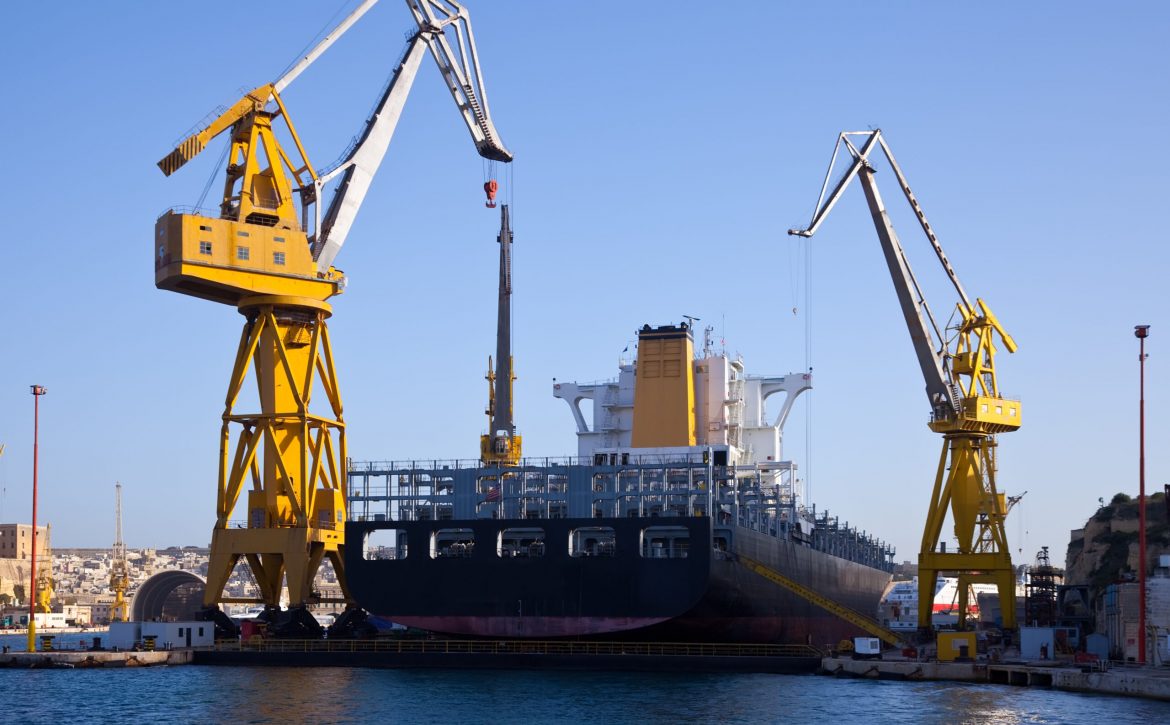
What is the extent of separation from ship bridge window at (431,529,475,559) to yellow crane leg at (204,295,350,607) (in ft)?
22.4

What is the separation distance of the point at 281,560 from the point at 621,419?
19.7 metres

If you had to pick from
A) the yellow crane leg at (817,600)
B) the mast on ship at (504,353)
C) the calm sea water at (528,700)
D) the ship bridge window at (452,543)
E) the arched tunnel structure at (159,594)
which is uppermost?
the mast on ship at (504,353)

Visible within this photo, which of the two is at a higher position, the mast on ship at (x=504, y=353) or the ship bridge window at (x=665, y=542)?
the mast on ship at (x=504, y=353)

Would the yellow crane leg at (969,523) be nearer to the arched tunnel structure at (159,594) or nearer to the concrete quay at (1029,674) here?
the concrete quay at (1029,674)

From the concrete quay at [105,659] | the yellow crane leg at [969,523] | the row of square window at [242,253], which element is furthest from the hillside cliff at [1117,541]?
the concrete quay at [105,659]

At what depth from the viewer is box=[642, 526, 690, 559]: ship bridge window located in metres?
48.4

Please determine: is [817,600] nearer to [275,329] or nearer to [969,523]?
[969,523]

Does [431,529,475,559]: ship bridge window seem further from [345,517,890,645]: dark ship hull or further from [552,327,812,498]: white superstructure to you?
[552,327,812,498]: white superstructure

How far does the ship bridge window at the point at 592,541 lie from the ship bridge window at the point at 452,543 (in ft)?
11.9

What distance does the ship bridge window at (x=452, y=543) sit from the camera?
165 ft

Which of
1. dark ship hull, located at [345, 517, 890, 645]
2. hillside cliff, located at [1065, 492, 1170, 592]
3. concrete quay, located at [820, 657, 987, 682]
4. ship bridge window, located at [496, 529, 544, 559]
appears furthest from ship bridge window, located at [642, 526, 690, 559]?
hillside cliff, located at [1065, 492, 1170, 592]

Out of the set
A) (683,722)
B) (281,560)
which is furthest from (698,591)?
(281,560)

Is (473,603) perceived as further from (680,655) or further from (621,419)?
(621,419)

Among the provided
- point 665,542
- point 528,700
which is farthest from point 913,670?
point 528,700
